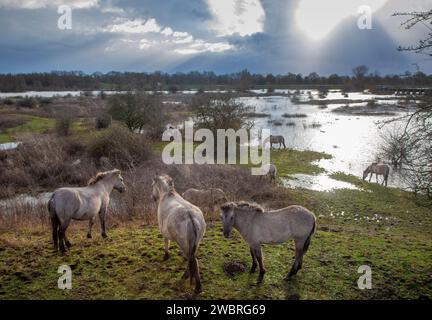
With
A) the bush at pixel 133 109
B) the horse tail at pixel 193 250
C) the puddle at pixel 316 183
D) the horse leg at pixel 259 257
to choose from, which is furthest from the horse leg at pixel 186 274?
the bush at pixel 133 109

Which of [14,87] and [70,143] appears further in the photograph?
[14,87]

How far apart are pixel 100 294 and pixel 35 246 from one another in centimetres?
324

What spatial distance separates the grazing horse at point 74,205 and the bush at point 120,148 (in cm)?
1520

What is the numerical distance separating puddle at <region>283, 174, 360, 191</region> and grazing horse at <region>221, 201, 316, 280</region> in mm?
14318

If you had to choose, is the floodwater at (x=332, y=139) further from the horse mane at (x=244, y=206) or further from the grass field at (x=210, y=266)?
the horse mane at (x=244, y=206)

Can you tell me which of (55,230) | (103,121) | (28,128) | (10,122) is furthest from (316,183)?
(10,122)

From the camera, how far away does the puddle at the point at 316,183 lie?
21500mm

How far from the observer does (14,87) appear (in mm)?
98125

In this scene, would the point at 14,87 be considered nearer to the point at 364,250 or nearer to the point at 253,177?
the point at 253,177

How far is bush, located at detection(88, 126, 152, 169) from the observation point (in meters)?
25.3

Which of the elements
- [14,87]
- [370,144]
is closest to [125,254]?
[370,144]

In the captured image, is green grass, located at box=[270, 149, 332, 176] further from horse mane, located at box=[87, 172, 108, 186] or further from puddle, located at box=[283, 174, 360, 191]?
horse mane, located at box=[87, 172, 108, 186]

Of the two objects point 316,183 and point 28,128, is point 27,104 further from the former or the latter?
point 316,183

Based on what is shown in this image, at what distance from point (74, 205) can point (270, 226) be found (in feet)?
15.3
